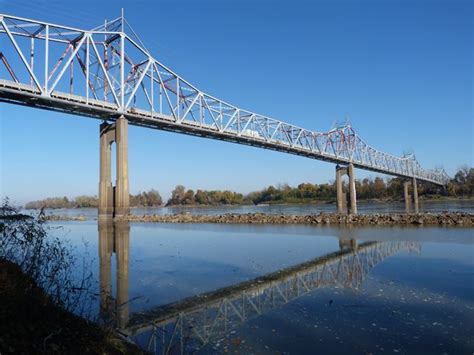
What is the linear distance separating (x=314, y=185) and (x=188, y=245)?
406ft

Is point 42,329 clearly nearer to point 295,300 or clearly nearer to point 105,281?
point 295,300

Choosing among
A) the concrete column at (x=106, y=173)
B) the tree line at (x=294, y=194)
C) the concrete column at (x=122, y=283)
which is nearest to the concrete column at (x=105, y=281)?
the concrete column at (x=122, y=283)

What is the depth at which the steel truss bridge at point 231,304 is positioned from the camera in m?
5.28

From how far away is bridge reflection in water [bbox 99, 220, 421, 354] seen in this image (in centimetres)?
531

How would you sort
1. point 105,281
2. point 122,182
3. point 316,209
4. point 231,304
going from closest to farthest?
point 231,304, point 105,281, point 122,182, point 316,209

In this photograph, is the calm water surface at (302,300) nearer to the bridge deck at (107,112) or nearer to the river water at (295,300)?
the river water at (295,300)

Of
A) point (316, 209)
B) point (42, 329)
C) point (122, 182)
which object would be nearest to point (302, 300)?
point (42, 329)

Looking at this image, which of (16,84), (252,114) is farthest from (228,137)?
(16,84)

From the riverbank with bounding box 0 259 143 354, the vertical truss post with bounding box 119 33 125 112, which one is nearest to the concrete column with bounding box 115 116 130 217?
→ the vertical truss post with bounding box 119 33 125 112

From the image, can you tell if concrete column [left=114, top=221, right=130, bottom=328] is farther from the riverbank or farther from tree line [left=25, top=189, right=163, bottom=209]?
tree line [left=25, top=189, right=163, bottom=209]

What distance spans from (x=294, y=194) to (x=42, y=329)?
131 meters

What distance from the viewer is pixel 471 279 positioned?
838 cm

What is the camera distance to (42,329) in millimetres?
4039

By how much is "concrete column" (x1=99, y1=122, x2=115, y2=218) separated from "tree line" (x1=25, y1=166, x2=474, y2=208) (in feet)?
293
